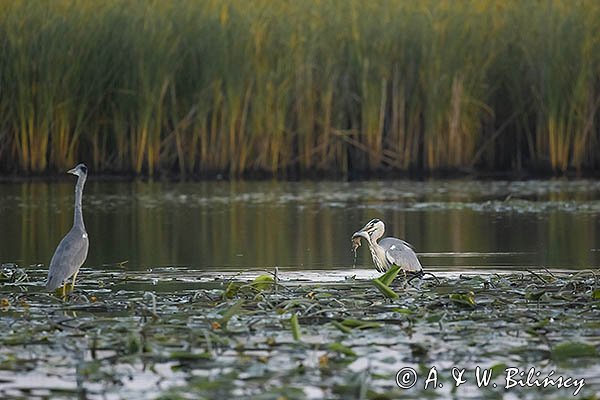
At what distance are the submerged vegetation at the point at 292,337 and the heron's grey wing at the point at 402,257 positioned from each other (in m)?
0.41

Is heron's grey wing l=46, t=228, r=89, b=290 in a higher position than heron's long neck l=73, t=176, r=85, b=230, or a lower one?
lower

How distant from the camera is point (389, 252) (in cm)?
917

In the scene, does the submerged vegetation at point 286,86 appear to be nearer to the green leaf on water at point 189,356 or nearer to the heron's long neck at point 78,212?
the heron's long neck at point 78,212

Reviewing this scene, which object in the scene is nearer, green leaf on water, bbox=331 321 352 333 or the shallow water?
the shallow water

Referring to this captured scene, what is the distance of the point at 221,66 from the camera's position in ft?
59.5

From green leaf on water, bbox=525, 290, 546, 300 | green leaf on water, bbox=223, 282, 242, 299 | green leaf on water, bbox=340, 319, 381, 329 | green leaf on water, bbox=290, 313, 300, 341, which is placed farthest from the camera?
green leaf on water, bbox=223, 282, 242, 299

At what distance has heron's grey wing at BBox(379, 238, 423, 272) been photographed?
29.2ft

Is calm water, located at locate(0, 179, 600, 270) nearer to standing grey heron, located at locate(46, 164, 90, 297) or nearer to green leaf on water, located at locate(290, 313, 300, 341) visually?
standing grey heron, located at locate(46, 164, 90, 297)

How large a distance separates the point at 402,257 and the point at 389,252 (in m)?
0.24

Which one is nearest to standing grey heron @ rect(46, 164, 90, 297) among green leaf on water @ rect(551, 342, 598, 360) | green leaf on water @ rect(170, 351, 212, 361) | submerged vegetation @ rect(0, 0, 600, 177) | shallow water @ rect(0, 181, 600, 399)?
shallow water @ rect(0, 181, 600, 399)

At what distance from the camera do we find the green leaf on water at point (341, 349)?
5.96 m

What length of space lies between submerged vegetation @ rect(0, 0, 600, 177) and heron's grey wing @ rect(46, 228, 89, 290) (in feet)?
31.1

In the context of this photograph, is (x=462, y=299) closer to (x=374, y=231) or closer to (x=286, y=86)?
(x=374, y=231)

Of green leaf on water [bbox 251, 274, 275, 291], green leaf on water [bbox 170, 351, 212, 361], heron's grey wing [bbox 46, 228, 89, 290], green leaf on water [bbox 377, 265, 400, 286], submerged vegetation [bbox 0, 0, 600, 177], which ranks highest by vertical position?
submerged vegetation [bbox 0, 0, 600, 177]
